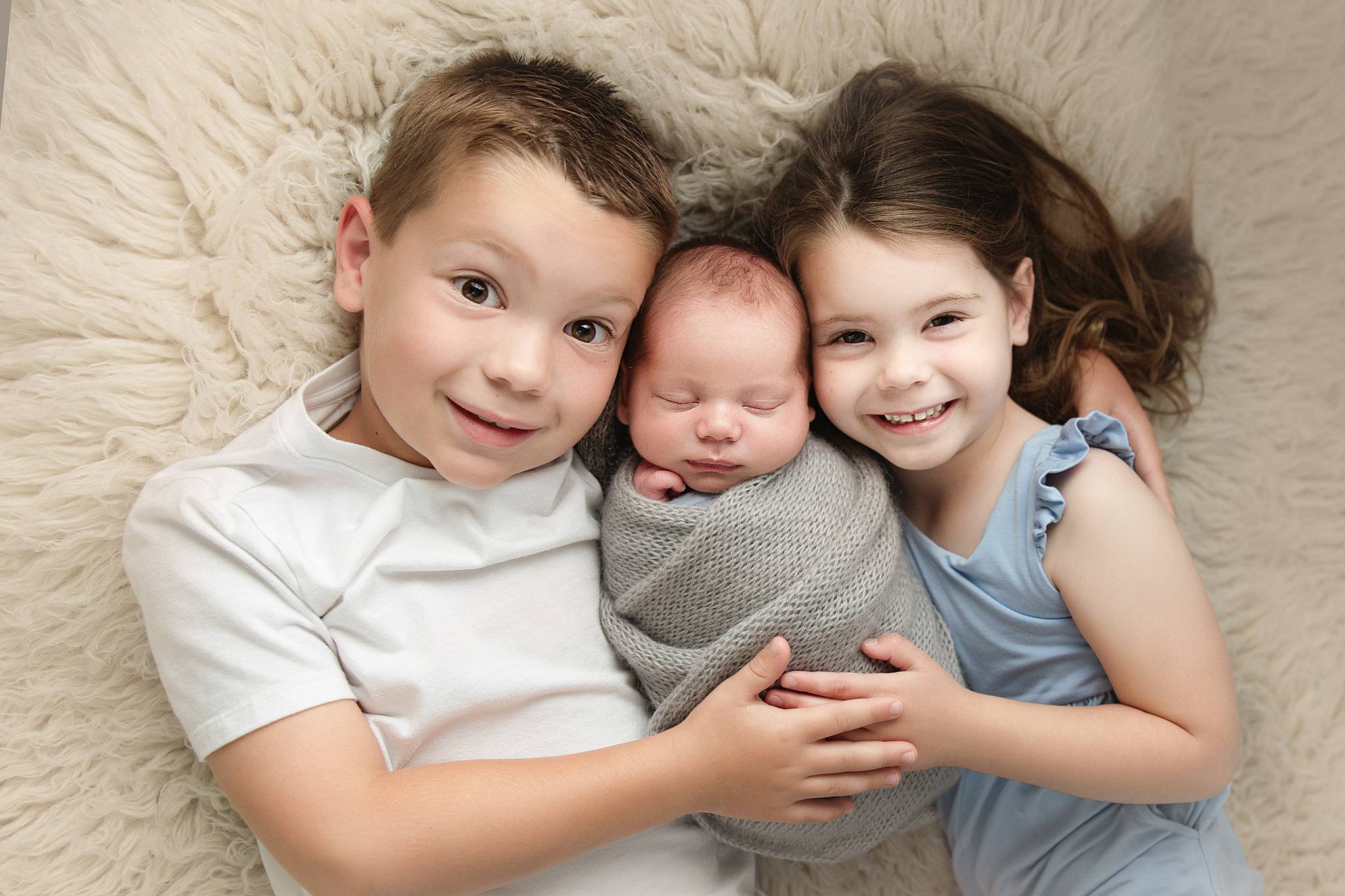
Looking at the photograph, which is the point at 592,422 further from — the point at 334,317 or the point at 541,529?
the point at 334,317

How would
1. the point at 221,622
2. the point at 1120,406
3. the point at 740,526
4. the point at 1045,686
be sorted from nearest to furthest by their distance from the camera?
the point at 221,622 < the point at 740,526 < the point at 1045,686 < the point at 1120,406

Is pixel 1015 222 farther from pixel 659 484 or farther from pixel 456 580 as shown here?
pixel 456 580

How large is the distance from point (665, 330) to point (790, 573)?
0.95 feet

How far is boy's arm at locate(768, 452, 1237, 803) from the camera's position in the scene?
106cm

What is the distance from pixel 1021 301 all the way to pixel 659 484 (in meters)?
0.47

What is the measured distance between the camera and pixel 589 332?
Answer: 108cm

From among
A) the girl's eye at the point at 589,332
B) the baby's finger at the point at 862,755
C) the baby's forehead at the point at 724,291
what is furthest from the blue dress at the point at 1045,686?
the girl's eye at the point at 589,332

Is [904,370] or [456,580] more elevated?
[904,370]

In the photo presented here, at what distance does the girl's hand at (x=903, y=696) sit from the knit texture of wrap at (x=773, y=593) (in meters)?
0.03

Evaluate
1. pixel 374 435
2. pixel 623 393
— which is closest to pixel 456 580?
pixel 374 435

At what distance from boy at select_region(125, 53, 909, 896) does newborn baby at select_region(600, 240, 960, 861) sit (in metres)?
0.05

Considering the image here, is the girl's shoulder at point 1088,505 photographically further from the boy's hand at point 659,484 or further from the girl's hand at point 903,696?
the boy's hand at point 659,484

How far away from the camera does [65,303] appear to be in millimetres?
1034

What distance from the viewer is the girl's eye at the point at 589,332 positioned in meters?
1.06
